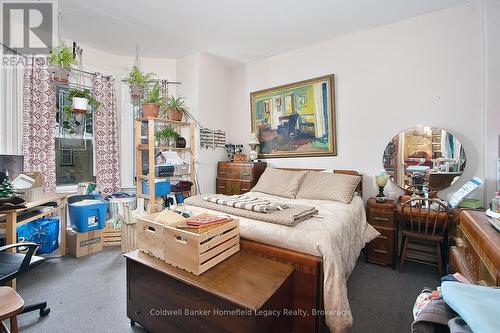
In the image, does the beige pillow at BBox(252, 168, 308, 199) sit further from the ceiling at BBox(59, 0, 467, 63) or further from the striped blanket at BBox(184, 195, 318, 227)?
the ceiling at BBox(59, 0, 467, 63)

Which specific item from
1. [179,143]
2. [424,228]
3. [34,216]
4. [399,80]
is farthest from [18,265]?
[399,80]

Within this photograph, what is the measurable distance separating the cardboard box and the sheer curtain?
1.22 m

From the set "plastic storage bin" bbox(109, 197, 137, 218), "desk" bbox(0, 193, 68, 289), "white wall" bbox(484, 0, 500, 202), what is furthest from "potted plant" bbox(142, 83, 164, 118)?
"white wall" bbox(484, 0, 500, 202)

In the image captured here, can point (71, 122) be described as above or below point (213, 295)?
above

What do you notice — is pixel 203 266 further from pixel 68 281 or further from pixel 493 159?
pixel 493 159

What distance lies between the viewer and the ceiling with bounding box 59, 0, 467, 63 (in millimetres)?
2385

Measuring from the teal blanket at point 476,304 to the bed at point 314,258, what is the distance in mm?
761

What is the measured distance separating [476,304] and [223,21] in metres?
3.11

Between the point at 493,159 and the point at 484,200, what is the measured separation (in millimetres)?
418

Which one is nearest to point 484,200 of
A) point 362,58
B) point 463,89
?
point 463,89

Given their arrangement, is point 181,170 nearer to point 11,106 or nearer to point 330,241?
point 11,106

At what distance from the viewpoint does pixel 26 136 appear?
271 centimetres

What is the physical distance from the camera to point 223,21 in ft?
8.87

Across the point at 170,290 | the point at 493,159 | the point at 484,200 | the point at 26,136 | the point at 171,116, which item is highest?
the point at 171,116
